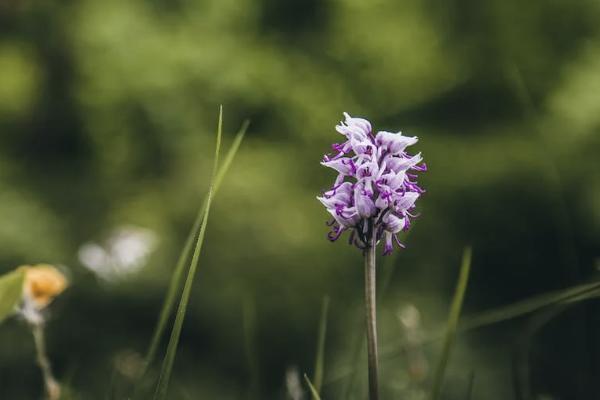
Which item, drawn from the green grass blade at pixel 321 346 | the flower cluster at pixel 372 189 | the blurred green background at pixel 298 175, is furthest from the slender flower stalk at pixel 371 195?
the blurred green background at pixel 298 175

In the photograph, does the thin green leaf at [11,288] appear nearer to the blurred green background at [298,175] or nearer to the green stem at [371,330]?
the green stem at [371,330]

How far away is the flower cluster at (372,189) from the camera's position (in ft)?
1.82

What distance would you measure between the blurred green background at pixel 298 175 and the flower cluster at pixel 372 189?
1697mm

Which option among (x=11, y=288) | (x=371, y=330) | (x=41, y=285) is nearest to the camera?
(x=371, y=330)

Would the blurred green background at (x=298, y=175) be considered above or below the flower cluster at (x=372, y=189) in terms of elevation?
above

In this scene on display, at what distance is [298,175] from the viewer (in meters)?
2.56

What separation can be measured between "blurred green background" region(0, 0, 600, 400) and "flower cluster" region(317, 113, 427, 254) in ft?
5.57

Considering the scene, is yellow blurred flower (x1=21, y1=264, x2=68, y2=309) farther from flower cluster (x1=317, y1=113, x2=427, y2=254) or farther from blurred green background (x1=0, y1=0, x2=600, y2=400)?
blurred green background (x1=0, y1=0, x2=600, y2=400)

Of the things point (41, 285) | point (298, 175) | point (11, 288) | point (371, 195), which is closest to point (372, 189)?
point (371, 195)

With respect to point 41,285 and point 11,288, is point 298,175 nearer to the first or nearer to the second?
point 41,285

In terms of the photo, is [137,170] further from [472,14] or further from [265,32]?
[472,14]

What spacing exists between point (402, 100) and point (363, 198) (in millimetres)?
2113

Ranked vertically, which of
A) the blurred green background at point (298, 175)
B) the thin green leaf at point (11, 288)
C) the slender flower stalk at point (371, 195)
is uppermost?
the blurred green background at point (298, 175)

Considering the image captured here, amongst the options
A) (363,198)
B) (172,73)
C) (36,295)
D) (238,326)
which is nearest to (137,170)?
(172,73)
